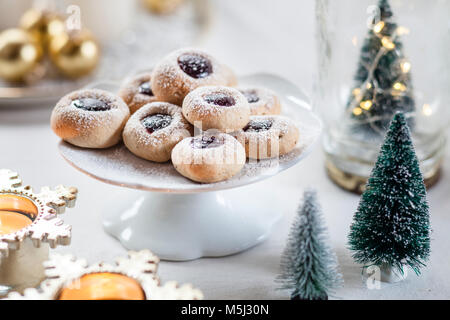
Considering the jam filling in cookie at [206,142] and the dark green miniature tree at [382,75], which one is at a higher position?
the dark green miniature tree at [382,75]

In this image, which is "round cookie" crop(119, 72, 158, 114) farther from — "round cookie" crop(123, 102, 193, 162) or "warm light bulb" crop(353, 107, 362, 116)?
"warm light bulb" crop(353, 107, 362, 116)

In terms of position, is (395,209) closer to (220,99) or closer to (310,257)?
(310,257)

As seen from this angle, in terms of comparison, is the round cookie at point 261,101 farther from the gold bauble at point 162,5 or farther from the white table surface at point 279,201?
the gold bauble at point 162,5

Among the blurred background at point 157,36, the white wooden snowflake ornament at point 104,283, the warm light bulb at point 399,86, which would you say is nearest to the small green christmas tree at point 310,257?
the white wooden snowflake ornament at point 104,283

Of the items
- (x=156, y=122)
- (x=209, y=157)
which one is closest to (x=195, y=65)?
(x=156, y=122)

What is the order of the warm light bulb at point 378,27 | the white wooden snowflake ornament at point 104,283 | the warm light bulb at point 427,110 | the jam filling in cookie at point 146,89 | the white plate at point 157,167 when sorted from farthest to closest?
the warm light bulb at point 427,110 < the warm light bulb at point 378,27 < the jam filling in cookie at point 146,89 < the white plate at point 157,167 < the white wooden snowflake ornament at point 104,283

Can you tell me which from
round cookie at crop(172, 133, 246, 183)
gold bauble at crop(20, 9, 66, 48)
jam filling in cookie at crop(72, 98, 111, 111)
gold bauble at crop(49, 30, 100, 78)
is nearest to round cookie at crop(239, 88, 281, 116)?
round cookie at crop(172, 133, 246, 183)

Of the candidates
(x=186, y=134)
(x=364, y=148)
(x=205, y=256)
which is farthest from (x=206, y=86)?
(x=364, y=148)
